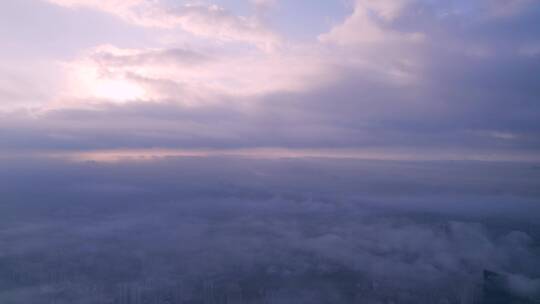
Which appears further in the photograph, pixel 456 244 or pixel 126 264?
pixel 456 244

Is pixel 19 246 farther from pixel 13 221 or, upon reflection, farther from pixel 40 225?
pixel 13 221

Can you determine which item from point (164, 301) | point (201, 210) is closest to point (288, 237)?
point (164, 301)

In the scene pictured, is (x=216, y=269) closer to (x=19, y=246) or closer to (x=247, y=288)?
(x=247, y=288)

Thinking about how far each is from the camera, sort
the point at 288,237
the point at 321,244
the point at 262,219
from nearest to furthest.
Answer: the point at 321,244
the point at 288,237
the point at 262,219

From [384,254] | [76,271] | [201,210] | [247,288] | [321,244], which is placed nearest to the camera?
[247,288]

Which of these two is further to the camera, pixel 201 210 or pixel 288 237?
pixel 201 210

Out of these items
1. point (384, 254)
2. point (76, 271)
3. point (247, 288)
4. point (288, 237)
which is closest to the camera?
point (247, 288)

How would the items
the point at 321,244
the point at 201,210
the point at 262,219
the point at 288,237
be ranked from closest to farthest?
the point at 321,244, the point at 288,237, the point at 262,219, the point at 201,210

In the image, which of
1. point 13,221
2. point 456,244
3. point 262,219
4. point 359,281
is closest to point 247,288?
point 359,281

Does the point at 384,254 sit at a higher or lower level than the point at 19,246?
lower
